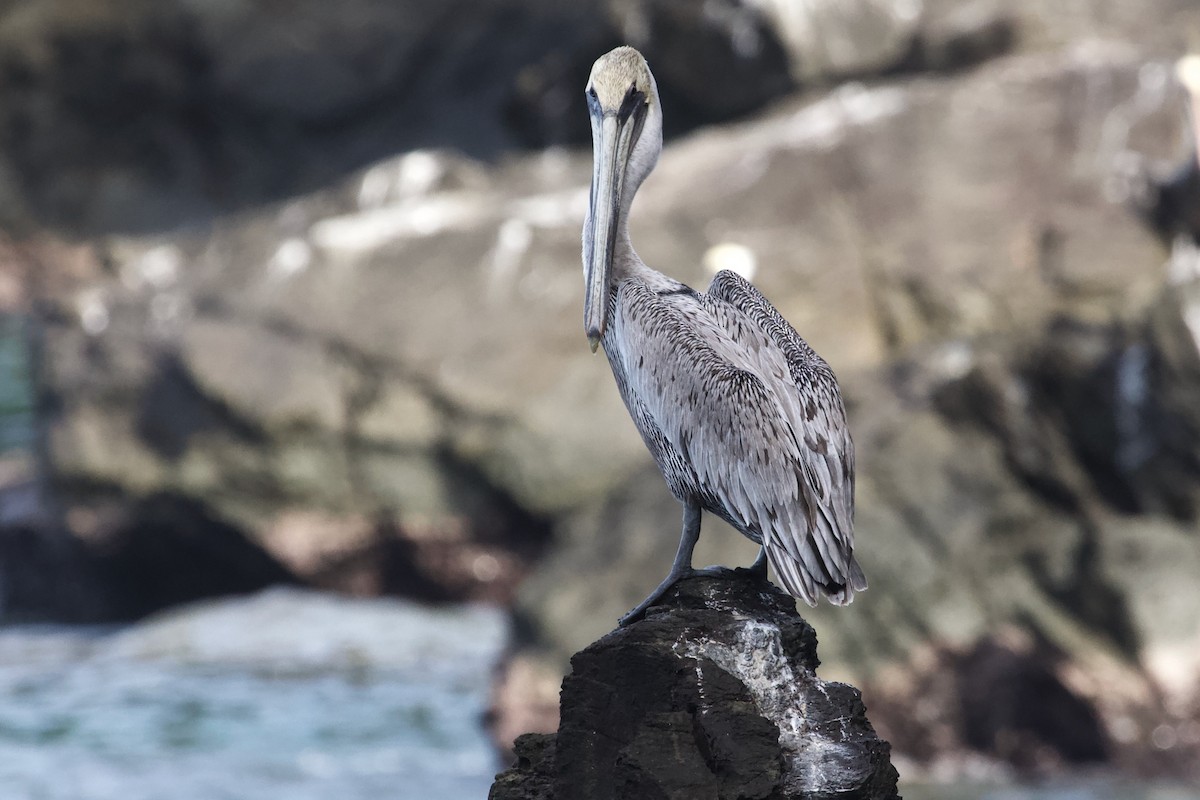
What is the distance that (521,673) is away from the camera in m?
7.61

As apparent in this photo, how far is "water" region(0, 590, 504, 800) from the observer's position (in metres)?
8.40

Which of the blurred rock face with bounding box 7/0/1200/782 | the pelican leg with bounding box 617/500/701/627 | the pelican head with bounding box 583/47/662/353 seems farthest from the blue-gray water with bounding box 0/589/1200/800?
the pelican head with bounding box 583/47/662/353

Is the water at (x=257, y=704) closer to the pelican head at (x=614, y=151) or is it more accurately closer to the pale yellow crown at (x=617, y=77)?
the pelican head at (x=614, y=151)

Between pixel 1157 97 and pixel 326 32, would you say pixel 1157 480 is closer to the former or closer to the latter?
pixel 1157 97

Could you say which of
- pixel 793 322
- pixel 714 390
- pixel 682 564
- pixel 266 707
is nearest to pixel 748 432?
pixel 714 390

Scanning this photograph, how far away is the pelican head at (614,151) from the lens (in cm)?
340

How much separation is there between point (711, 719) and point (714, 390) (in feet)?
2.45

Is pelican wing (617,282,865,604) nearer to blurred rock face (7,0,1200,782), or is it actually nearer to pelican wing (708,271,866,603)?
pelican wing (708,271,866,603)

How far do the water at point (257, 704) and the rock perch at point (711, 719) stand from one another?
519cm

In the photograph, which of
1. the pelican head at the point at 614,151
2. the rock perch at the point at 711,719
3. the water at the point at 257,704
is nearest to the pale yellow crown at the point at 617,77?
the pelican head at the point at 614,151

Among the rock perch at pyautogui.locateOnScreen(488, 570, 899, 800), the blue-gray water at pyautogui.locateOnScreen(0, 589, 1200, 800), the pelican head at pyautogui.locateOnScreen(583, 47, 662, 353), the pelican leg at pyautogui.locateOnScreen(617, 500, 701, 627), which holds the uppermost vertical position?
the blue-gray water at pyautogui.locateOnScreen(0, 589, 1200, 800)

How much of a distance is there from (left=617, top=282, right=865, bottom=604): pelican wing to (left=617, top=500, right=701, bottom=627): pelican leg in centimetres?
11

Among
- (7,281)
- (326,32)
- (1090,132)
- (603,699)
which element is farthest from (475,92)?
(603,699)

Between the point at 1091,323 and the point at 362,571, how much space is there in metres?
6.28
